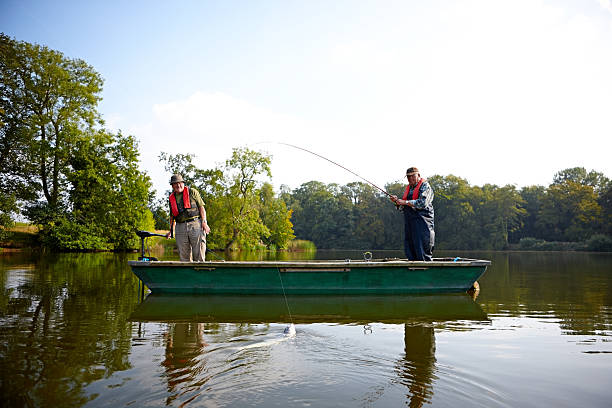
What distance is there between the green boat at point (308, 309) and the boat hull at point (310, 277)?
5.8 inches

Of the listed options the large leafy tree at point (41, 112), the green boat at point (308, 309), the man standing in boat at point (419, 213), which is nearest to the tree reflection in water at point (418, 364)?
the green boat at point (308, 309)

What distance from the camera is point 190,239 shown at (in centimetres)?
787

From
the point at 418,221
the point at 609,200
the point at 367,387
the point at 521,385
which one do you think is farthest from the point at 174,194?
the point at 609,200

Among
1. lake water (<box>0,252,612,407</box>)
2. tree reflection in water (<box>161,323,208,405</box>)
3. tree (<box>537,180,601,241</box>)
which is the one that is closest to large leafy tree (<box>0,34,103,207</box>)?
lake water (<box>0,252,612,407</box>)

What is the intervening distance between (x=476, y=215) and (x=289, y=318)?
201 feet

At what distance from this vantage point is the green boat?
572 centimetres

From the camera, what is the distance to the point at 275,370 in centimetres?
338

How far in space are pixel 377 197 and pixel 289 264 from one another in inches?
2631

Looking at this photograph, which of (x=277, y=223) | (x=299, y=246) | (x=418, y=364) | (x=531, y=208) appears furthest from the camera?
(x=531, y=208)

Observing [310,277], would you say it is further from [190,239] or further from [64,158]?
[64,158]

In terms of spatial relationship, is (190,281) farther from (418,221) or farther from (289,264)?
(418,221)

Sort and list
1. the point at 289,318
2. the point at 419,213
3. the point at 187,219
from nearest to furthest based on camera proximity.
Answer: the point at 289,318, the point at 187,219, the point at 419,213

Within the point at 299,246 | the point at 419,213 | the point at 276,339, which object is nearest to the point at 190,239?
→ the point at 276,339

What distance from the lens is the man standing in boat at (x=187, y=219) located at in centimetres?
772
